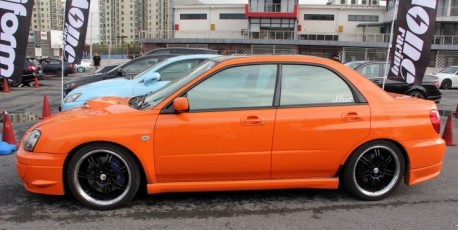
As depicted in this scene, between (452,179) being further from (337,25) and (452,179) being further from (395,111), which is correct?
(337,25)

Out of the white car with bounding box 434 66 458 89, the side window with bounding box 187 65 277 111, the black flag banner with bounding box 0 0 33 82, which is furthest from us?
the white car with bounding box 434 66 458 89

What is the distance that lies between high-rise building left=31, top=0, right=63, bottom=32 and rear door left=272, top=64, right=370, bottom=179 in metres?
83.8

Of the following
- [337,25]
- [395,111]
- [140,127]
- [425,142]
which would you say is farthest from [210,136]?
[337,25]

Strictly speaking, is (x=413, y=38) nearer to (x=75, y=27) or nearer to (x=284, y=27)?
(x=75, y=27)

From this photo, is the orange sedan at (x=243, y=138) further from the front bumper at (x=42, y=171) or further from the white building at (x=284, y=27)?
the white building at (x=284, y=27)

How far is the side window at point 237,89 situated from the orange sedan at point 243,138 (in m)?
0.01

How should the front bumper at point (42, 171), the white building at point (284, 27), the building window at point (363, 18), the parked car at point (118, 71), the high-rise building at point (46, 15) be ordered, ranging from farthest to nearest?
1. the high-rise building at point (46, 15)
2. the building window at point (363, 18)
3. the white building at point (284, 27)
4. the parked car at point (118, 71)
5. the front bumper at point (42, 171)

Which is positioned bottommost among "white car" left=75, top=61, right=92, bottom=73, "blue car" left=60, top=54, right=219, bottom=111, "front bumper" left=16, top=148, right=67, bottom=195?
"white car" left=75, top=61, right=92, bottom=73

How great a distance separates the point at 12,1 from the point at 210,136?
18.2 ft

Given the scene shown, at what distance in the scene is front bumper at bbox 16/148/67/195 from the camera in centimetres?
391

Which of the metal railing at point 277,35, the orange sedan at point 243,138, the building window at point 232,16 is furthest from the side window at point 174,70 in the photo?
the building window at point 232,16

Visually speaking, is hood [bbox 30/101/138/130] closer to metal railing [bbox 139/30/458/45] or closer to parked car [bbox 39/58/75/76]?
parked car [bbox 39/58/75/76]

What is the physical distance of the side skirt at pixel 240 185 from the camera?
160 inches

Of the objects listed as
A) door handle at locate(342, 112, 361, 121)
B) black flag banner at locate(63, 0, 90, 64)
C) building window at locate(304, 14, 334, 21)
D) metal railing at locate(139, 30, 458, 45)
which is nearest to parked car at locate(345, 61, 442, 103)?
black flag banner at locate(63, 0, 90, 64)
